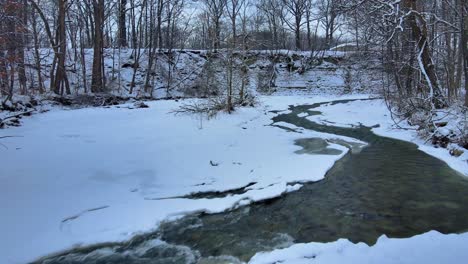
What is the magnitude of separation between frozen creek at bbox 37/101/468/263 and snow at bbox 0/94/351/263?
0.86 ft

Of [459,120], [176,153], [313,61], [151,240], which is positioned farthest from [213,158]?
[313,61]

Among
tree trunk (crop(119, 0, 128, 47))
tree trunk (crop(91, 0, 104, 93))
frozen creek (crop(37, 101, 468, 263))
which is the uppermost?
tree trunk (crop(119, 0, 128, 47))

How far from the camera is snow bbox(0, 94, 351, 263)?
451 centimetres

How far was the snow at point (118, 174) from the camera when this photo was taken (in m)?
4.51

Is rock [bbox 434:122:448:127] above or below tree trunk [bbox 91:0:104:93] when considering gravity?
below

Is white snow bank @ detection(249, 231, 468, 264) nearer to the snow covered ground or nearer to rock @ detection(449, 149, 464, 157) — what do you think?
the snow covered ground

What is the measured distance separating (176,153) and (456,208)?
17.9 feet

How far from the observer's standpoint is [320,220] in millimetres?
4965

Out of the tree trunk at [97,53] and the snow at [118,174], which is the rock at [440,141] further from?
the tree trunk at [97,53]

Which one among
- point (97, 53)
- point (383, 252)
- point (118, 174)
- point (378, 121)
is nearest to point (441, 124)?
point (378, 121)

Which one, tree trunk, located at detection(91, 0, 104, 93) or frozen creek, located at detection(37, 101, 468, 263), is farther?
tree trunk, located at detection(91, 0, 104, 93)

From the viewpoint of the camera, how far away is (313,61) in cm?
3491

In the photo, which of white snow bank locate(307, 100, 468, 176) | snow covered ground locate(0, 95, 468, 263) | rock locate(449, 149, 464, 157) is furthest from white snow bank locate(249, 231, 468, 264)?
rock locate(449, 149, 464, 157)

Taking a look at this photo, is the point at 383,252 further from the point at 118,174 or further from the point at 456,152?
the point at 456,152
